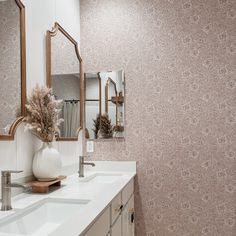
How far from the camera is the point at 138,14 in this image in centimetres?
266

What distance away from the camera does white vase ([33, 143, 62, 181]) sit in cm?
170

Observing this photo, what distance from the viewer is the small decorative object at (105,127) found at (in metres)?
2.68

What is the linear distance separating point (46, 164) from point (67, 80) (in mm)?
892

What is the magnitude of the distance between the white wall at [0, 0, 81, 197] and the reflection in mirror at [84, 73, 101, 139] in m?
0.37

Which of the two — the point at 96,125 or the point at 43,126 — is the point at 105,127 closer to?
the point at 96,125

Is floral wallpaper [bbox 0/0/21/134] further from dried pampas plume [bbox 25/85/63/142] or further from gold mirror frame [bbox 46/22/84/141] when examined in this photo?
gold mirror frame [bbox 46/22/84/141]

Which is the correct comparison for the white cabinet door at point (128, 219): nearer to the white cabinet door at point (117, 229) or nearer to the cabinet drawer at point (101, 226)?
the white cabinet door at point (117, 229)

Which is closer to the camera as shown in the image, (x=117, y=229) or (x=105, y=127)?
(x=117, y=229)

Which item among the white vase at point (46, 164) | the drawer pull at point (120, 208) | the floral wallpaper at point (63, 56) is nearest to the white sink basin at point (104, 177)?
the drawer pull at point (120, 208)

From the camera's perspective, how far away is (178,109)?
101 inches

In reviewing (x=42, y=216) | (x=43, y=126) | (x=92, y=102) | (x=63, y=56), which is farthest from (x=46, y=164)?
(x=92, y=102)

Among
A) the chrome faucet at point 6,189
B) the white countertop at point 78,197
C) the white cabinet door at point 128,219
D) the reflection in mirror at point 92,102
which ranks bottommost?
the white cabinet door at point 128,219

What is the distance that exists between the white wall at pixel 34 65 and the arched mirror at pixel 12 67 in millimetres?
91

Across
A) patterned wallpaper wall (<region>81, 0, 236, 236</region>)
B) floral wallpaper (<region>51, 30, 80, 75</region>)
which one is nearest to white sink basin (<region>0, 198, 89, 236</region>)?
floral wallpaper (<region>51, 30, 80, 75</region>)
